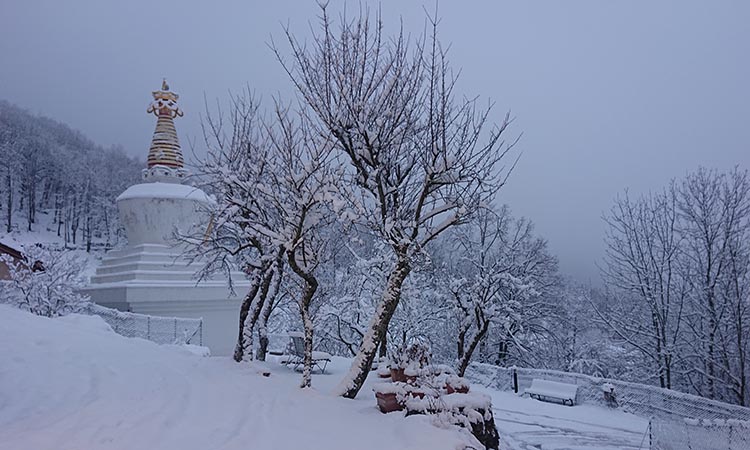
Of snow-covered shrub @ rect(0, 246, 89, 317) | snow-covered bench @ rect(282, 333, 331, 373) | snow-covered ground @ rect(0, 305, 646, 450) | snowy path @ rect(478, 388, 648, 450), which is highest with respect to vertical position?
snow-covered shrub @ rect(0, 246, 89, 317)

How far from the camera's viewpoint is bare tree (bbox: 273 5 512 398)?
6.05 m

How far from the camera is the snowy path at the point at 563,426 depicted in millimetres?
8562

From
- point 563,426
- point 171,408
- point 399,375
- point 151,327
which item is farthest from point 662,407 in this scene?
point 151,327

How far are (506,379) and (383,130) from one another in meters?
12.3

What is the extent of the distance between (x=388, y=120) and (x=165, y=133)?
15.1 metres

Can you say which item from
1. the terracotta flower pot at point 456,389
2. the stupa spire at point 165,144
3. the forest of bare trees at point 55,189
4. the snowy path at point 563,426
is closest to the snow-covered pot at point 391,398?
the terracotta flower pot at point 456,389

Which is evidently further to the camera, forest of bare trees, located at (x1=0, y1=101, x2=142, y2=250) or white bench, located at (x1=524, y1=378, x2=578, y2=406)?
forest of bare trees, located at (x1=0, y1=101, x2=142, y2=250)

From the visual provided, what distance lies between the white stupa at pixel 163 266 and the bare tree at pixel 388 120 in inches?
356

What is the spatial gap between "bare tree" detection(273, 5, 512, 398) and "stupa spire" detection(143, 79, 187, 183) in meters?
13.2

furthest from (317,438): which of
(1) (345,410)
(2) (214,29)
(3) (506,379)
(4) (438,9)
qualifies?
(3) (506,379)

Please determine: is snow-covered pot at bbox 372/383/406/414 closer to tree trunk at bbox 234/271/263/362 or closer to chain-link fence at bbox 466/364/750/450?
tree trunk at bbox 234/271/263/362

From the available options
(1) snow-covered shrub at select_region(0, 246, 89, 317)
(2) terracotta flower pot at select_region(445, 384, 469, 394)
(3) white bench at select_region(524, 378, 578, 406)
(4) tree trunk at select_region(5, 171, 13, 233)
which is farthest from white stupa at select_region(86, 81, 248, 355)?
(4) tree trunk at select_region(5, 171, 13, 233)

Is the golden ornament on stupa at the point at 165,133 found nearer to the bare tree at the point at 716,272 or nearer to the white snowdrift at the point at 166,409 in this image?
the white snowdrift at the point at 166,409

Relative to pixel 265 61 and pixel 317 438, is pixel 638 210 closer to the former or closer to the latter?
pixel 265 61
